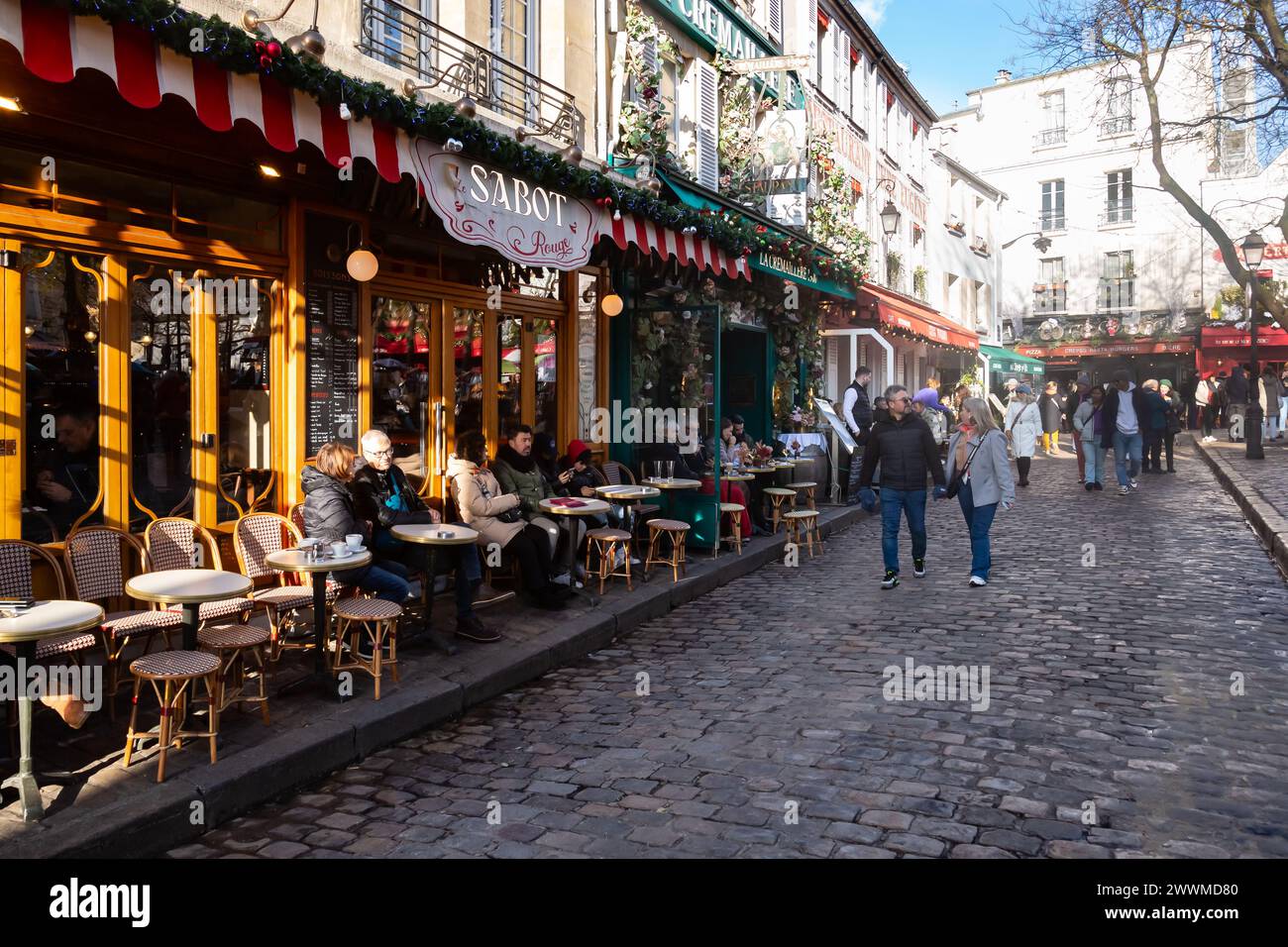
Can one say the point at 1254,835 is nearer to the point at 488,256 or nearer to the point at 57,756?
the point at 57,756

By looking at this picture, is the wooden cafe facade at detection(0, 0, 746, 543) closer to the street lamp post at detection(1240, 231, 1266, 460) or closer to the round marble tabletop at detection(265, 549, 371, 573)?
the round marble tabletop at detection(265, 549, 371, 573)

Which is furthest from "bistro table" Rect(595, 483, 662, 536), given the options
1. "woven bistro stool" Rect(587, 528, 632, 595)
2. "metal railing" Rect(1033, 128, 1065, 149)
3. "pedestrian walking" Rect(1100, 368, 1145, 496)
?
"metal railing" Rect(1033, 128, 1065, 149)

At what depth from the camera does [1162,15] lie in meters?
17.4

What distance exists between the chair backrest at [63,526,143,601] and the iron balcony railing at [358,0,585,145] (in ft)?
14.0

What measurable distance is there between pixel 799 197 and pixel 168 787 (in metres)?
13.1

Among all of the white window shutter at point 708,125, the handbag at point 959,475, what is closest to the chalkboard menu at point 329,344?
the handbag at point 959,475

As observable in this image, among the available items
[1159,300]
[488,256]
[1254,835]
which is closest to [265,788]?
[1254,835]

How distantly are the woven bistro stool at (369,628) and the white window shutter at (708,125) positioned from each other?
31.4ft

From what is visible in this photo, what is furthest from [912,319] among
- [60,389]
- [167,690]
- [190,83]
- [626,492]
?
[167,690]

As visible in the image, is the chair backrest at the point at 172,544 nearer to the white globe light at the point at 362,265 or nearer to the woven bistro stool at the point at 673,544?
the white globe light at the point at 362,265

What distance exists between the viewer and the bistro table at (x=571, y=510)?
7.69 m

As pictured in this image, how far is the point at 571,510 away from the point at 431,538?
1.78 m

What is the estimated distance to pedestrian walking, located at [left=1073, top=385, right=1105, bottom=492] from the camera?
51.3 ft

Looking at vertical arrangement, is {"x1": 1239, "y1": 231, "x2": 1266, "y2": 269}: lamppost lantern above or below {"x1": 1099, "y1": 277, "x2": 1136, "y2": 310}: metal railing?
below
